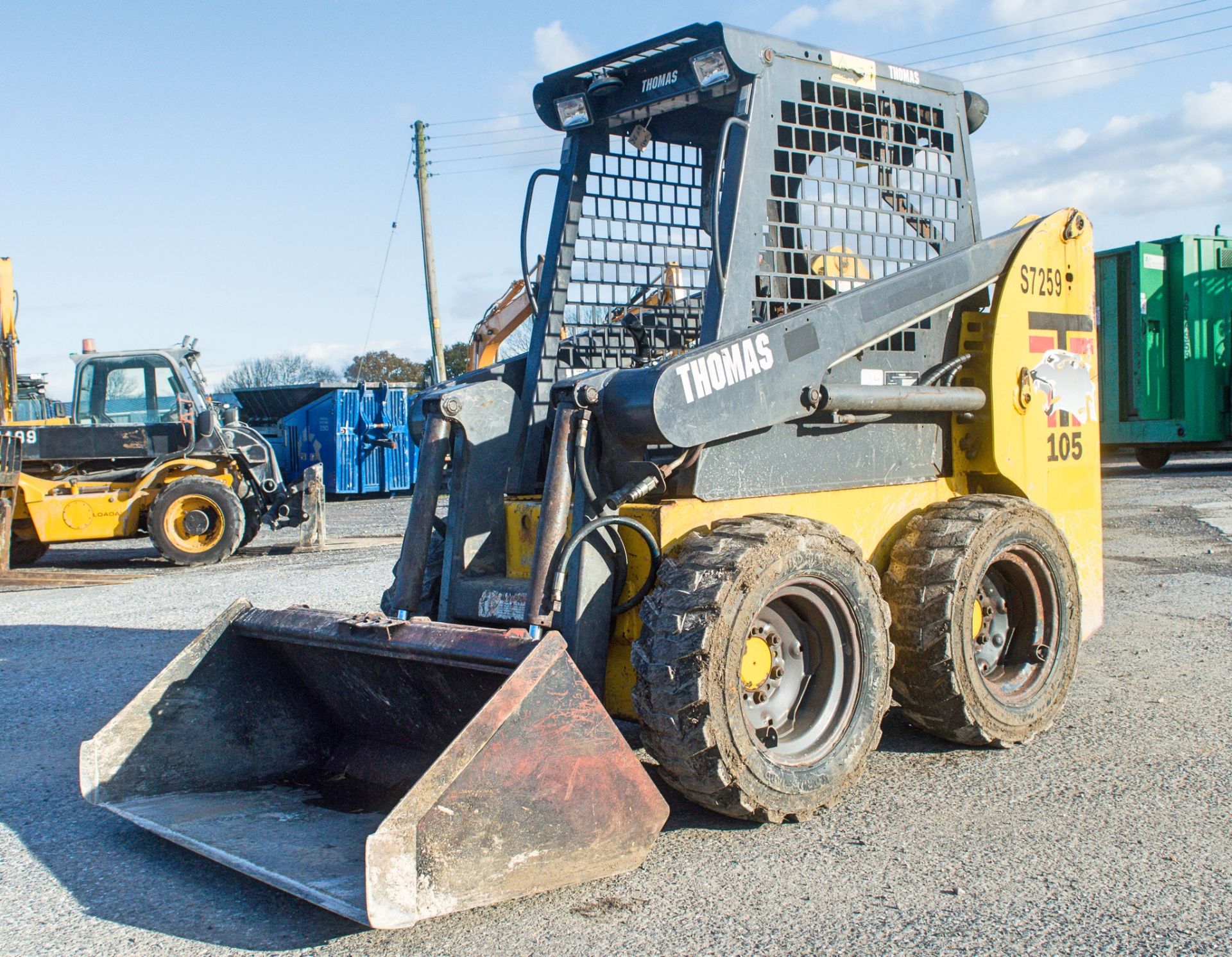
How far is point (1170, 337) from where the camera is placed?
19.2 m

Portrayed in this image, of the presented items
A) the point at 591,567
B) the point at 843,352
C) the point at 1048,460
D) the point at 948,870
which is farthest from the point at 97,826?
the point at 1048,460

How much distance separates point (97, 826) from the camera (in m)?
4.27

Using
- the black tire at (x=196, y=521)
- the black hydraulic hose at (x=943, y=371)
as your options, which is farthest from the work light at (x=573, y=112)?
the black tire at (x=196, y=521)

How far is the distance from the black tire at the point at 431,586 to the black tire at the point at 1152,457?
1810 centimetres

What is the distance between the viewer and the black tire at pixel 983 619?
4668mm

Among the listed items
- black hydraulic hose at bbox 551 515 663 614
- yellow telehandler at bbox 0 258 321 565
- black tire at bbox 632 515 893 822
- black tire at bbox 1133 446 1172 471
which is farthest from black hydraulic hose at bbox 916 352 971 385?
black tire at bbox 1133 446 1172 471

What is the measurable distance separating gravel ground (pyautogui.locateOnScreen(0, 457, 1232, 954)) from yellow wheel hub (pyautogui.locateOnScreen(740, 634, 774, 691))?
487 millimetres

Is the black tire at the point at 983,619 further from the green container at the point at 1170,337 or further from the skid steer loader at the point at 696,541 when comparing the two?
the green container at the point at 1170,337

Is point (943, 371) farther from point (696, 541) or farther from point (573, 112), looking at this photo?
point (573, 112)

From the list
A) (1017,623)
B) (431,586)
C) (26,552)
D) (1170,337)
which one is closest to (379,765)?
(431,586)

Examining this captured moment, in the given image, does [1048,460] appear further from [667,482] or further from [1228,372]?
[1228,372]

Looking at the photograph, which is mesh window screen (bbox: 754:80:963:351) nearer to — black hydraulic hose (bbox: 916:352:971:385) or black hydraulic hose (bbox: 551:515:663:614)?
black hydraulic hose (bbox: 916:352:971:385)

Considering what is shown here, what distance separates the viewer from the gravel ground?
3156 mm

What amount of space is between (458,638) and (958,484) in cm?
270
